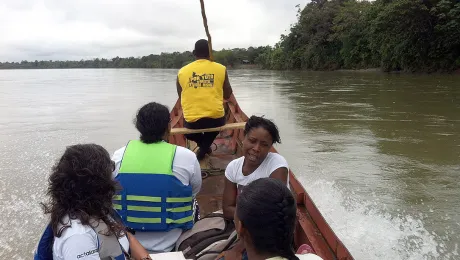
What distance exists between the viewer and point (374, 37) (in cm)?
2792

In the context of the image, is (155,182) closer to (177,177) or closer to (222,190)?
(177,177)

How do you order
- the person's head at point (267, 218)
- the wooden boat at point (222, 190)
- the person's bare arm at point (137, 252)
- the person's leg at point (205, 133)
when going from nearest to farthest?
the person's head at point (267, 218)
the person's bare arm at point (137, 252)
the wooden boat at point (222, 190)
the person's leg at point (205, 133)

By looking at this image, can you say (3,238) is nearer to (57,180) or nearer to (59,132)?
(57,180)

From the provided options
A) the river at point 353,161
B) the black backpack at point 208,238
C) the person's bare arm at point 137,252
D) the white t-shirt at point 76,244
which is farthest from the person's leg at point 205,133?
the white t-shirt at point 76,244

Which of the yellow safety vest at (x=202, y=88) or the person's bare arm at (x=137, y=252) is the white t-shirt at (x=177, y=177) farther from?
the yellow safety vest at (x=202, y=88)

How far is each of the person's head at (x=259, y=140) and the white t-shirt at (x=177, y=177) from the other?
0.35 m

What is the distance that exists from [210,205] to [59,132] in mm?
8511

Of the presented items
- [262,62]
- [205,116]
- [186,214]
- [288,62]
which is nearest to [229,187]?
[186,214]

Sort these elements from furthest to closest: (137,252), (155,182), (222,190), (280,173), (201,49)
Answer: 1. (201,49)
2. (222,190)
3. (280,173)
4. (155,182)
5. (137,252)

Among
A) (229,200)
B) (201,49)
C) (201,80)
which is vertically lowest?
(229,200)

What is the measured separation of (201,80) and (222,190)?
1.17m

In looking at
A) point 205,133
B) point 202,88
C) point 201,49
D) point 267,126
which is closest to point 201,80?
point 202,88

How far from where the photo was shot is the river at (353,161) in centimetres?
442

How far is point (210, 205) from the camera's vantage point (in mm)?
3648
